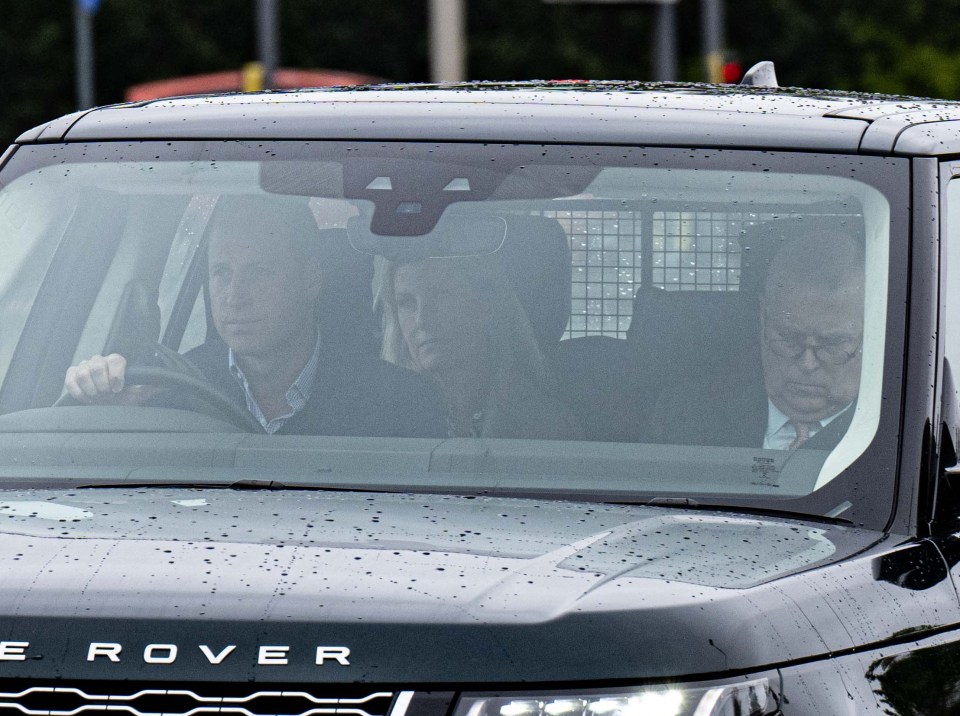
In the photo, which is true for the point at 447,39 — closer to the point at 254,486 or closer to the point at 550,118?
the point at 550,118

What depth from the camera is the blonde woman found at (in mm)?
3189

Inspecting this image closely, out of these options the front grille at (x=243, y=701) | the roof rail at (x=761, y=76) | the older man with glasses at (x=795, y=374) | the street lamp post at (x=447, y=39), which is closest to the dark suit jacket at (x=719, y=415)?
the older man with glasses at (x=795, y=374)

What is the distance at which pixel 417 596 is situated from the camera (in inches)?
94.0

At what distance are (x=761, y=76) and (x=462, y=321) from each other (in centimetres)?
131

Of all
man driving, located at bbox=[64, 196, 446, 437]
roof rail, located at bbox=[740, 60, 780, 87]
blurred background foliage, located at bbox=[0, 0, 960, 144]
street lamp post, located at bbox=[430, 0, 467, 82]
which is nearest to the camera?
man driving, located at bbox=[64, 196, 446, 437]

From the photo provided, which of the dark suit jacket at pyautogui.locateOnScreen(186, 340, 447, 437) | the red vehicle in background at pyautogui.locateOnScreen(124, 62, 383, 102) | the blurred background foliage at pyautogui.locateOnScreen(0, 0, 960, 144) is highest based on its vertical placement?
the blurred background foliage at pyautogui.locateOnScreen(0, 0, 960, 144)

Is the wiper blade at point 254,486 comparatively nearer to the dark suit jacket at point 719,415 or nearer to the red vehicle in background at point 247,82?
the dark suit jacket at point 719,415

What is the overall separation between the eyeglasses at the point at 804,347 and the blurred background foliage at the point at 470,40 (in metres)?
45.5

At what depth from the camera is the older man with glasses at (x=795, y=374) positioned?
123 inches

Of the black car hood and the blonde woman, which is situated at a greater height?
the blonde woman

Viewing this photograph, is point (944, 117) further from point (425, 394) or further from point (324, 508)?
point (324, 508)

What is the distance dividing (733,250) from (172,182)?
0.95m

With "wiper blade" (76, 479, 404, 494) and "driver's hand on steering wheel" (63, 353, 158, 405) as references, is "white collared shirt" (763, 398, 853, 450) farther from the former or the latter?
"driver's hand on steering wheel" (63, 353, 158, 405)

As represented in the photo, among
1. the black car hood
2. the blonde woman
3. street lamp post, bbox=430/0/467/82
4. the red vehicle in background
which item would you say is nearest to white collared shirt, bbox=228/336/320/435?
the blonde woman
